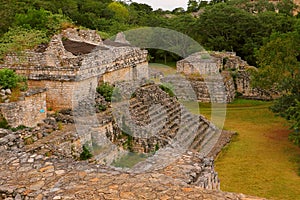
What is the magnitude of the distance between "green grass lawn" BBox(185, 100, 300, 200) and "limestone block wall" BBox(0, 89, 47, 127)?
614 cm

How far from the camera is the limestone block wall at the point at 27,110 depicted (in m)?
11.7

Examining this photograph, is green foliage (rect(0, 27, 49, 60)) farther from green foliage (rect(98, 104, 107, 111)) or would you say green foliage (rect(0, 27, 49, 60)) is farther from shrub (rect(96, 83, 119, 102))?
green foliage (rect(98, 104, 107, 111))

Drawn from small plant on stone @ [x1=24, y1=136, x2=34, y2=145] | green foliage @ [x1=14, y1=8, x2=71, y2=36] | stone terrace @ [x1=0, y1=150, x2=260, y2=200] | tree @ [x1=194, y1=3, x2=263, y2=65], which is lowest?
small plant on stone @ [x1=24, y1=136, x2=34, y2=145]

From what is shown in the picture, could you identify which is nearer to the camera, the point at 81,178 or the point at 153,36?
the point at 81,178

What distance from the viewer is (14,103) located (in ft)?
38.8

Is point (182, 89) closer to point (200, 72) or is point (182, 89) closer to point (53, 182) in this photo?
point (200, 72)

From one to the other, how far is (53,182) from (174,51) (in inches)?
1094

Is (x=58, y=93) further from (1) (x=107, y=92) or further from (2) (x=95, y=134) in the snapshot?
(2) (x=95, y=134)

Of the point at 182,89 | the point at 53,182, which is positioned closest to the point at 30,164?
the point at 53,182

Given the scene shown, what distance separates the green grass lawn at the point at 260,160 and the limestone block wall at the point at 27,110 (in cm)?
614

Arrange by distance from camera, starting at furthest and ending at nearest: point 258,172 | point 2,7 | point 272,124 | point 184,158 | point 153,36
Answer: point 153,36
point 2,7
point 272,124
point 258,172
point 184,158

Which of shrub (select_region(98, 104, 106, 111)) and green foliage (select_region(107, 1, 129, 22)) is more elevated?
green foliage (select_region(107, 1, 129, 22))

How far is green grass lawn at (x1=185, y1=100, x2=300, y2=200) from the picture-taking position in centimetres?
1233

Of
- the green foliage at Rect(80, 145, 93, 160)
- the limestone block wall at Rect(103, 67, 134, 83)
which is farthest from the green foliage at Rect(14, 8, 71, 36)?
the green foliage at Rect(80, 145, 93, 160)
